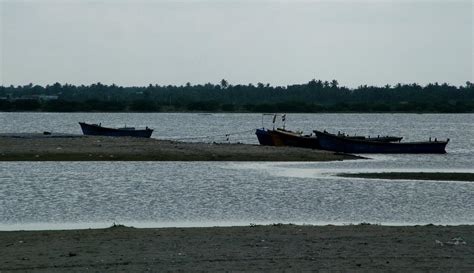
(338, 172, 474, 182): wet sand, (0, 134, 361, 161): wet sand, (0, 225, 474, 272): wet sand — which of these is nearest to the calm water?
(338, 172, 474, 182): wet sand

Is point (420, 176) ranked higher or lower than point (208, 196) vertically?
lower

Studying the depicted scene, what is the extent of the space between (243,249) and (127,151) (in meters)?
33.0

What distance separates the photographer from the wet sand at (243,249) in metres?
13.9

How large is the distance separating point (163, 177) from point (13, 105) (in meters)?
159

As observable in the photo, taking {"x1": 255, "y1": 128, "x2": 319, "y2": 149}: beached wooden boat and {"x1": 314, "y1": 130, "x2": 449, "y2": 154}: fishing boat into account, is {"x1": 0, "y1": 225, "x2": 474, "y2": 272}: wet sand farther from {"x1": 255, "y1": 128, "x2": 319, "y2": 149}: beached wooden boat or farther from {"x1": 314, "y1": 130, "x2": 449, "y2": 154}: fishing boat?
{"x1": 255, "y1": 128, "x2": 319, "y2": 149}: beached wooden boat

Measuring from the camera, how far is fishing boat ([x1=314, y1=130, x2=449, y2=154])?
5831cm

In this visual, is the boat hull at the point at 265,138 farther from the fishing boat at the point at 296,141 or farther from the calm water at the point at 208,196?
the calm water at the point at 208,196

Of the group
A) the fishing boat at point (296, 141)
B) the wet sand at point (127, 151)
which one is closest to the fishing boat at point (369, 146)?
the fishing boat at point (296, 141)

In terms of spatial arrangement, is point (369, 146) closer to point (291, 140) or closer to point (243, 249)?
point (291, 140)

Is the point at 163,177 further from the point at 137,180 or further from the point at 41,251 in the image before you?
the point at 41,251

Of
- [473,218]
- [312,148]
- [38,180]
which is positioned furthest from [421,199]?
[312,148]

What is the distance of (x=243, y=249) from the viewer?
15.7 metres

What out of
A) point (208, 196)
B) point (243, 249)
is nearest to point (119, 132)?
point (208, 196)

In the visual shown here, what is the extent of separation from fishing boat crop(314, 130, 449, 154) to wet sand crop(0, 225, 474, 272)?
3887cm
